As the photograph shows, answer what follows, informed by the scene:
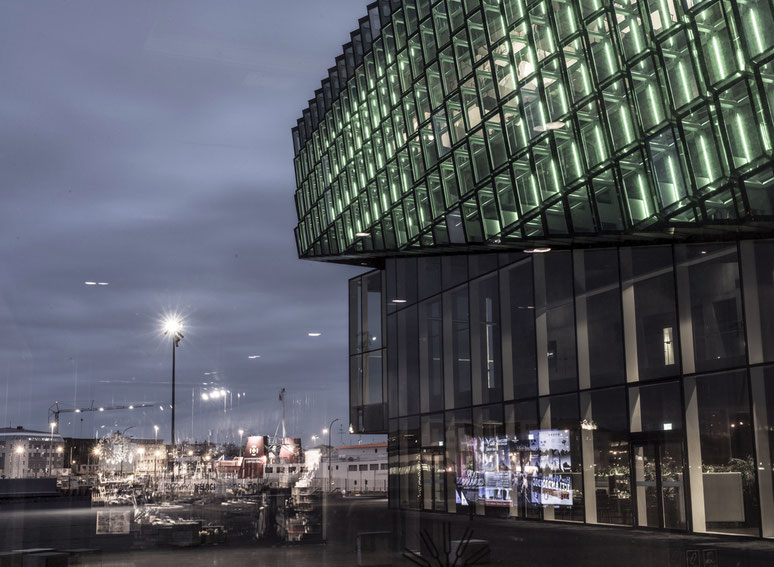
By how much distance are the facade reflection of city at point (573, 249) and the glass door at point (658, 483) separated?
0.21 feet

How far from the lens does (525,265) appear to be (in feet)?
99.0

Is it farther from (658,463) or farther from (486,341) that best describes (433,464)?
(658,463)

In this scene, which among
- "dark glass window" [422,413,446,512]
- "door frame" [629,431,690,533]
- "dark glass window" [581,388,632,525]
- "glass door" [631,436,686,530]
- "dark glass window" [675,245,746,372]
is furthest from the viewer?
"dark glass window" [422,413,446,512]

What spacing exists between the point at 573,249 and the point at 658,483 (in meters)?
8.19

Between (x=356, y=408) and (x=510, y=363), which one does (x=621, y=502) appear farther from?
(x=356, y=408)

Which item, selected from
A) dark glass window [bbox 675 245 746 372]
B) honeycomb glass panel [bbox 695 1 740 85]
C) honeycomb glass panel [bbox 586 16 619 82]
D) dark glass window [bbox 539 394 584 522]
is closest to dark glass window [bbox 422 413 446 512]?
dark glass window [bbox 539 394 584 522]

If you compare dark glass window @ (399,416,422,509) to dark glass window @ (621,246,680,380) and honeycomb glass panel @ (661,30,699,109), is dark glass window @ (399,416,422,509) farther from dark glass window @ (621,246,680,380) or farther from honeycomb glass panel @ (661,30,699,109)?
honeycomb glass panel @ (661,30,699,109)

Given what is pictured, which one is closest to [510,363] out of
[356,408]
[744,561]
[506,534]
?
[506,534]

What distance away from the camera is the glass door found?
22500 millimetres

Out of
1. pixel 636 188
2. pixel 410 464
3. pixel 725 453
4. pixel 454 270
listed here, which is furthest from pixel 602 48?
pixel 410 464

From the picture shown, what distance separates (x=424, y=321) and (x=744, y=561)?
22.5 meters

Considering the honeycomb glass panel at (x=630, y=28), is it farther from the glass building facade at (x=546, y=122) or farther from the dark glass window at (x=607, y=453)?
the dark glass window at (x=607, y=453)

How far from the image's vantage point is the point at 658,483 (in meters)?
23.3

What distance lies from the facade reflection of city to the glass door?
7 centimetres
